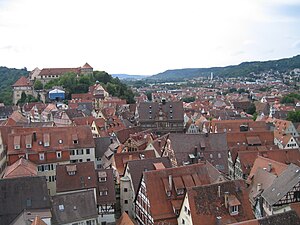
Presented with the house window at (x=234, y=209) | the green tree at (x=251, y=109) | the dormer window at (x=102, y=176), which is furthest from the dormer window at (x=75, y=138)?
the green tree at (x=251, y=109)

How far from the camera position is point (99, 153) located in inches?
2527

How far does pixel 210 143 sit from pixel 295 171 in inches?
709

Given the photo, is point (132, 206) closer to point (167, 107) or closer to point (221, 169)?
point (221, 169)

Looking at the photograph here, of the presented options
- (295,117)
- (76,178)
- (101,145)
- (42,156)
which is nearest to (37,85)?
(101,145)

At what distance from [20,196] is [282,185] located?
29.1m

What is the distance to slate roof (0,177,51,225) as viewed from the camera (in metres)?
37.0

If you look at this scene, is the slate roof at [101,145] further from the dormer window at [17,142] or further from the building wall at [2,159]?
the building wall at [2,159]

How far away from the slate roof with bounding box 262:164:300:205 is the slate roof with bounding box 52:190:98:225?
2019 centimetres

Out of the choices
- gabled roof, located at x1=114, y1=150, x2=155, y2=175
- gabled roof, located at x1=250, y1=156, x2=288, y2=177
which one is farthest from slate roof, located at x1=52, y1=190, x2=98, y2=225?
gabled roof, located at x1=250, y1=156, x2=288, y2=177

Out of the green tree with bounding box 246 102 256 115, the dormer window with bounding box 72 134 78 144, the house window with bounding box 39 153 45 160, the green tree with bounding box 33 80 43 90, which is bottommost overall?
the green tree with bounding box 246 102 256 115

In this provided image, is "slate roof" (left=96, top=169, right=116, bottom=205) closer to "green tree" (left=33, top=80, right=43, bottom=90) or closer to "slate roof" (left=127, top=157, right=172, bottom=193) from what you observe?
"slate roof" (left=127, top=157, right=172, bottom=193)

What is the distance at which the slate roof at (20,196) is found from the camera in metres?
37.0

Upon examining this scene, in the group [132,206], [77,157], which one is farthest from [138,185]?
[77,157]

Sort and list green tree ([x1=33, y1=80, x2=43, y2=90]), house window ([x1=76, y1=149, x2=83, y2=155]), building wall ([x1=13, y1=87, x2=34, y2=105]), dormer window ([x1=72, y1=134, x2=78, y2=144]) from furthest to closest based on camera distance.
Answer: green tree ([x1=33, y1=80, x2=43, y2=90]) < building wall ([x1=13, y1=87, x2=34, y2=105]) < house window ([x1=76, y1=149, x2=83, y2=155]) < dormer window ([x1=72, y1=134, x2=78, y2=144])
